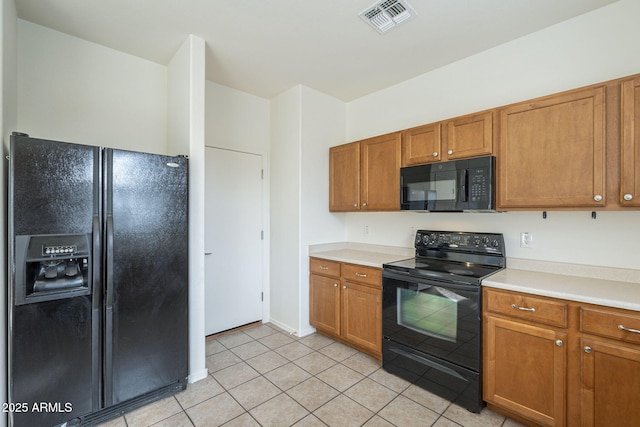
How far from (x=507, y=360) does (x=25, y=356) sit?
2.86 m

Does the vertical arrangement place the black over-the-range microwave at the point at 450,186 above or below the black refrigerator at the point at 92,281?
above

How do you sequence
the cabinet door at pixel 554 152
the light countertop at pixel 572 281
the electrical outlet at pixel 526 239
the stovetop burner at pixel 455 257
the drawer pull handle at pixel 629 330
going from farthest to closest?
the electrical outlet at pixel 526 239
the stovetop burner at pixel 455 257
the cabinet door at pixel 554 152
the light countertop at pixel 572 281
the drawer pull handle at pixel 629 330

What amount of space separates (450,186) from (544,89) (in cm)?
98

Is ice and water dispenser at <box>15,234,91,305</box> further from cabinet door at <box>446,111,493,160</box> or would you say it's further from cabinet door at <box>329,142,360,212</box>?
cabinet door at <box>446,111,493,160</box>

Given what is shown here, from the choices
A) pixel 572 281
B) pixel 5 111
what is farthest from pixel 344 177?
pixel 5 111

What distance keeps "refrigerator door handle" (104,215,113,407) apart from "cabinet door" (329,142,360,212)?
2.18m

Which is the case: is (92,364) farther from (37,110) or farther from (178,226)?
(37,110)

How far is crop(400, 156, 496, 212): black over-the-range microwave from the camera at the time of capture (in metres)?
2.16

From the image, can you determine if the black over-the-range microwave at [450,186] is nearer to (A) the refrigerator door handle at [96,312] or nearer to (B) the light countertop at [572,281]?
(B) the light countertop at [572,281]

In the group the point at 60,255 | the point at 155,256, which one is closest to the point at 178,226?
the point at 155,256

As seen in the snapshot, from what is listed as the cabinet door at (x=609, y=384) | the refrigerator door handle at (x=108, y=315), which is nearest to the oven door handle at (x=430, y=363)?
the cabinet door at (x=609, y=384)

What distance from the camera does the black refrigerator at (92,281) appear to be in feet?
5.29

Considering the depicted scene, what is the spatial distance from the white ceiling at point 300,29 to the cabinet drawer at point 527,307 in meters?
1.94

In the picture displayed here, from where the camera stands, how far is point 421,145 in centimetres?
259
